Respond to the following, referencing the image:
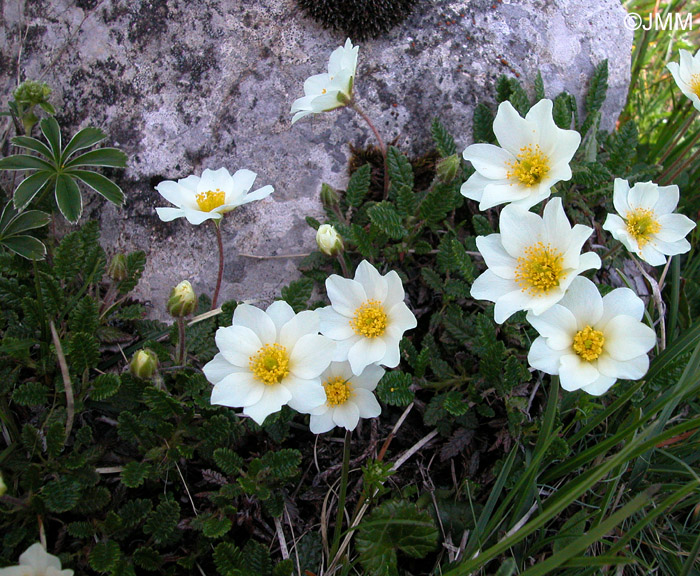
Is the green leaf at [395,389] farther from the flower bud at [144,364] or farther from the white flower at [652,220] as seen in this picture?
the white flower at [652,220]

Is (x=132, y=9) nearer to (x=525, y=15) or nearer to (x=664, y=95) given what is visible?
(x=525, y=15)

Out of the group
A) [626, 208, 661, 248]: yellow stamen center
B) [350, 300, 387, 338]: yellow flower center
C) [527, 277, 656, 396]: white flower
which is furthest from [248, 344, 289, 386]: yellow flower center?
[626, 208, 661, 248]: yellow stamen center

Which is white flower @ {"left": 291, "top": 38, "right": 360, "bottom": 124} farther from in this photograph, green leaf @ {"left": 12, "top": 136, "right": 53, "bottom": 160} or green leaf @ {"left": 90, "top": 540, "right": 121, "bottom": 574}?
green leaf @ {"left": 90, "top": 540, "right": 121, "bottom": 574}

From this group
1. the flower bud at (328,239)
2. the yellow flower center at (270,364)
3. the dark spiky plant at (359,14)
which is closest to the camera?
the yellow flower center at (270,364)

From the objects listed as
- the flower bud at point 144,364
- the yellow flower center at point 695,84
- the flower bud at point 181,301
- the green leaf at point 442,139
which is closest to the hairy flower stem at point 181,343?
the flower bud at point 181,301

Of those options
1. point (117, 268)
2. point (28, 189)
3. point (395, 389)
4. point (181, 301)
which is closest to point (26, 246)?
point (28, 189)
